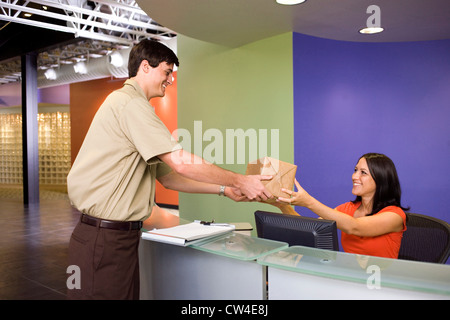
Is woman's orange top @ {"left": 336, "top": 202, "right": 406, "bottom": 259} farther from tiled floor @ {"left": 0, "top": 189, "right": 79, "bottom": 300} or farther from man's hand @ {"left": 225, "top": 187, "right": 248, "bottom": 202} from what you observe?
tiled floor @ {"left": 0, "top": 189, "right": 79, "bottom": 300}

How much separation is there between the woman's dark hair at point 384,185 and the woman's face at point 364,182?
0.09 ft

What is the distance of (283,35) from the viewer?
4594 mm

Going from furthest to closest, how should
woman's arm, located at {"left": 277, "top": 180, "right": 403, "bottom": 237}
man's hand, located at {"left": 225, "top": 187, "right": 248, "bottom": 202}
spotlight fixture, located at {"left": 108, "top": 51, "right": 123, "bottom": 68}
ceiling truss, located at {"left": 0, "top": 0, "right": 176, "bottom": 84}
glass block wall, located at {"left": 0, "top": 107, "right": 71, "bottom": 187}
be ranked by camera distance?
1. glass block wall, located at {"left": 0, "top": 107, "right": 71, "bottom": 187}
2. spotlight fixture, located at {"left": 108, "top": 51, "right": 123, "bottom": 68}
3. ceiling truss, located at {"left": 0, "top": 0, "right": 176, "bottom": 84}
4. man's hand, located at {"left": 225, "top": 187, "right": 248, "bottom": 202}
5. woman's arm, located at {"left": 277, "top": 180, "right": 403, "bottom": 237}

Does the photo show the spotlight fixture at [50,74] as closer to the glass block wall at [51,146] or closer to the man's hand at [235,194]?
the glass block wall at [51,146]

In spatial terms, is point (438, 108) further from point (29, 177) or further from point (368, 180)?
point (29, 177)

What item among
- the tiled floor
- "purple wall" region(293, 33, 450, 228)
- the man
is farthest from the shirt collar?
"purple wall" region(293, 33, 450, 228)

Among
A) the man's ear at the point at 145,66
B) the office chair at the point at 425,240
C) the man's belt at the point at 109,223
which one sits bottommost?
the office chair at the point at 425,240

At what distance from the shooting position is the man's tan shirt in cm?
181

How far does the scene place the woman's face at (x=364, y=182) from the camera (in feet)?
8.12

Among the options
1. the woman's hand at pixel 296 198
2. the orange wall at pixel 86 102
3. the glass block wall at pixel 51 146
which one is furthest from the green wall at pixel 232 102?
the glass block wall at pixel 51 146

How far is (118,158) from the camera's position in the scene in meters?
1.87

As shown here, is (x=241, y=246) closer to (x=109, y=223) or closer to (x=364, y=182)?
(x=109, y=223)

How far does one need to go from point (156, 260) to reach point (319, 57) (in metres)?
3.32

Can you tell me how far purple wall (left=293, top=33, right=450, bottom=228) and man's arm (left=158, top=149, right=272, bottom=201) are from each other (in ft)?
8.92
